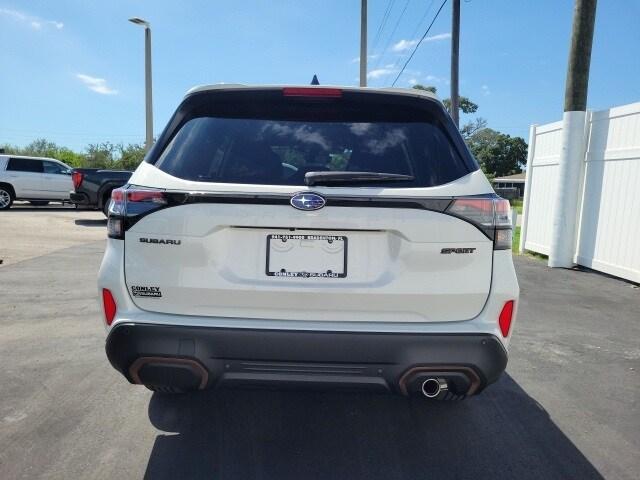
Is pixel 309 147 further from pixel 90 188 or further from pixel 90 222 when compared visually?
pixel 90 222

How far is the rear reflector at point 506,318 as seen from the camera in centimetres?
243

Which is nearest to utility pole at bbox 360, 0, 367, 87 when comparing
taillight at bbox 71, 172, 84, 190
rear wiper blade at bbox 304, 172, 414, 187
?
taillight at bbox 71, 172, 84, 190

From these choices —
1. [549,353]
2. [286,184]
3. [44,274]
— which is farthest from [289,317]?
[44,274]

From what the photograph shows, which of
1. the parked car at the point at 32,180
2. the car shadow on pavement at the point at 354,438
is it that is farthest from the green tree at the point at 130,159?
the car shadow on pavement at the point at 354,438

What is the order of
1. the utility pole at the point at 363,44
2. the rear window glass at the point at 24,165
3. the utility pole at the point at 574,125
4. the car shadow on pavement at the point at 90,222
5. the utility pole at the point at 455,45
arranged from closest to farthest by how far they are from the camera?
the utility pole at the point at 574,125 → the utility pole at the point at 455,45 → the car shadow on pavement at the point at 90,222 → the utility pole at the point at 363,44 → the rear window glass at the point at 24,165

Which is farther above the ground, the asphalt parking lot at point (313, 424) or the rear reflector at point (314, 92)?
the rear reflector at point (314, 92)

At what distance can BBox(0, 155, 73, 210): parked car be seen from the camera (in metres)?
17.8

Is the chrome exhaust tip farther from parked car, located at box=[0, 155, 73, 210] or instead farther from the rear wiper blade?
parked car, located at box=[0, 155, 73, 210]

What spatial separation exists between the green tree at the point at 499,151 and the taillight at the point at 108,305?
254 feet

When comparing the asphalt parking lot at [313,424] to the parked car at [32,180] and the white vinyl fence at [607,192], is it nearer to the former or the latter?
the white vinyl fence at [607,192]

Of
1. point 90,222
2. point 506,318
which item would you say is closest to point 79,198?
point 90,222

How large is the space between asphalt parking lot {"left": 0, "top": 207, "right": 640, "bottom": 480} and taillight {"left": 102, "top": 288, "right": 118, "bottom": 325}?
0.76 meters

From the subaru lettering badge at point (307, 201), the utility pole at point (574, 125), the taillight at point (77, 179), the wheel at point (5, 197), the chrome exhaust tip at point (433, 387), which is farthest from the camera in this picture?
the wheel at point (5, 197)

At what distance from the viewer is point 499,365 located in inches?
94.9
